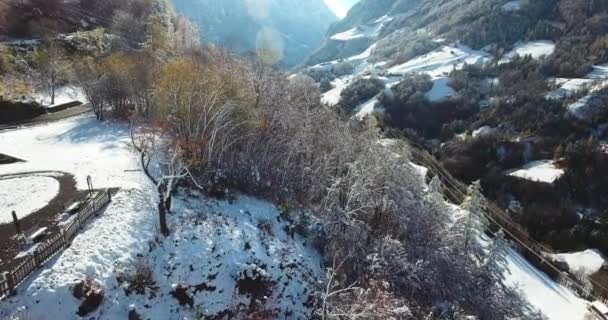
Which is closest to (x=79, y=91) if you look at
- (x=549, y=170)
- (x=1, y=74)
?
(x=1, y=74)

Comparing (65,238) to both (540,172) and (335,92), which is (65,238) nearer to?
(540,172)

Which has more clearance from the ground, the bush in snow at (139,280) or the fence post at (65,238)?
the fence post at (65,238)

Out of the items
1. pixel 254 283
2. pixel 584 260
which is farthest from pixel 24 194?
pixel 584 260

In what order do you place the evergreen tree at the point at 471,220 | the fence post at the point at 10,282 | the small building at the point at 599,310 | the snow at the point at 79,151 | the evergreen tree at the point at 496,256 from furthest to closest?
the evergreen tree at the point at 471,220 < the small building at the point at 599,310 < the evergreen tree at the point at 496,256 < the snow at the point at 79,151 < the fence post at the point at 10,282

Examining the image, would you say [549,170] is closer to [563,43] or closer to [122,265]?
[563,43]

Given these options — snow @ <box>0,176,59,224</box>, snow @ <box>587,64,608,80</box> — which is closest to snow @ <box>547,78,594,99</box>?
snow @ <box>587,64,608,80</box>

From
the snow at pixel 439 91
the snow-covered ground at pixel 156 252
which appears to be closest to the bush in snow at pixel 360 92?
the snow at pixel 439 91

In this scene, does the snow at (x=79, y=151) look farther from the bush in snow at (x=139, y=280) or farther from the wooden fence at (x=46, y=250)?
the bush in snow at (x=139, y=280)
